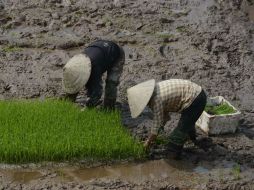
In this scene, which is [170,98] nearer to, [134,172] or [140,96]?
[140,96]

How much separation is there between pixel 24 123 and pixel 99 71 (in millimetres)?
1147

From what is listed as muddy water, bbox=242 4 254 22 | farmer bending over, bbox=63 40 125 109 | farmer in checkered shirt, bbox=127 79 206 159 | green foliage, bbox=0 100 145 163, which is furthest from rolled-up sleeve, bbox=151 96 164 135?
muddy water, bbox=242 4 254 22

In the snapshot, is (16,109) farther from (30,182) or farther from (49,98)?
(30,182)

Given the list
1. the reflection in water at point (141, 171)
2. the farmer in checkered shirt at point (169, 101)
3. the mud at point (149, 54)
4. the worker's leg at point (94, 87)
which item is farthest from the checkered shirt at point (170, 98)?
the worker's leg at point (94, 87)

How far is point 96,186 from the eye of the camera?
6.85 metres

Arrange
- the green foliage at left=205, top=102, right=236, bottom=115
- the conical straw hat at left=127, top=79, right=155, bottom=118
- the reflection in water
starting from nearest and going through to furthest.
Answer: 1. the conical straw hat at left=127, top=79, right=155, bottom=118
2. the reflection in water
3. the green foliage at left=205, top=102, right=236, bottom=115

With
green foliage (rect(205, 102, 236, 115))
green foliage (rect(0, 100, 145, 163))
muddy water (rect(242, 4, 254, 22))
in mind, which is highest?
muddy water (rect(242, 4, 254, 22))

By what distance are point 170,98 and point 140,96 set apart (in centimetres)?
36

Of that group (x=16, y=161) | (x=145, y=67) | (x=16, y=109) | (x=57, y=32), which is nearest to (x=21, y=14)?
(x=57, y=32)

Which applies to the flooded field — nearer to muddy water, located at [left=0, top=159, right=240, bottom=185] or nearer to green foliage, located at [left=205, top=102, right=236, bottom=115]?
muddy water, located at [left=0, top=159, right=240, bottom=185]

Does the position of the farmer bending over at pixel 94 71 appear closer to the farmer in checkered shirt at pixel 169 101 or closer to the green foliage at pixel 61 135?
the green foliage at pixel 61 135

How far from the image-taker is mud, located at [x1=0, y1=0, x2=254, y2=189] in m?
7.10

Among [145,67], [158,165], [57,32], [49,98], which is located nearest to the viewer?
[158,165]

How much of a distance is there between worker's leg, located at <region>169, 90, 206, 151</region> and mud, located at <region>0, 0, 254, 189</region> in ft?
1.14
